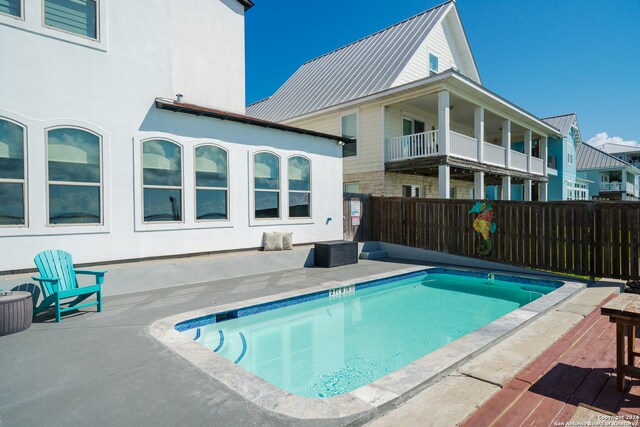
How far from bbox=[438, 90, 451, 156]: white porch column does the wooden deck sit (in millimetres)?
9739

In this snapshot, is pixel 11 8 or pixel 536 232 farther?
pixel 536 232

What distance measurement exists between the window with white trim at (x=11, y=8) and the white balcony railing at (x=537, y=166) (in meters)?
21.6

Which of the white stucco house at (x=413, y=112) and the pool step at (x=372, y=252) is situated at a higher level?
the white stucco house at (x=413, y=112)

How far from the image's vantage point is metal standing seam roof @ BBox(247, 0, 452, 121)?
50.7ft

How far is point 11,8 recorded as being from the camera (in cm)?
609

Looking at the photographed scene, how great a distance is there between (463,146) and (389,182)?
3.20 meters

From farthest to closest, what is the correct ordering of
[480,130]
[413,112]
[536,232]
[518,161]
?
[518,161] → [413,112] → [480,130] → [536,232]

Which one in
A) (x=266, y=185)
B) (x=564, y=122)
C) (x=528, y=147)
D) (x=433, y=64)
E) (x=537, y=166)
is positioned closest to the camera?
(x=266, y=185)

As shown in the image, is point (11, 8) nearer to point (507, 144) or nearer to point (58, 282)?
point (58, 282)

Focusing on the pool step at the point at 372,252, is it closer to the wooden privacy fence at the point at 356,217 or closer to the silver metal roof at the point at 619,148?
the wooden privacy fence at the point at 356,217

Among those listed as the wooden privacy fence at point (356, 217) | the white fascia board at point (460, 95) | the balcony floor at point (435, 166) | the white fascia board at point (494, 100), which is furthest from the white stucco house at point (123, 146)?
the white fascia board at point (494, 100)

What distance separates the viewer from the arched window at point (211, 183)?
841 cm

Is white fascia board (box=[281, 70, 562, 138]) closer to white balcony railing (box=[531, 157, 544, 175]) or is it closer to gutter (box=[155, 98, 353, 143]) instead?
white balcony railing (box=[531, 157, 544, 175])

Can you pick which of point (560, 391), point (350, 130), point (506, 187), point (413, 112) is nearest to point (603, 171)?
point (506, 187)
